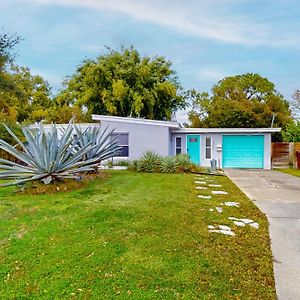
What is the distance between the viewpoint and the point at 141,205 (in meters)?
6.54

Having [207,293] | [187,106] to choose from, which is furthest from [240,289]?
[187,106]

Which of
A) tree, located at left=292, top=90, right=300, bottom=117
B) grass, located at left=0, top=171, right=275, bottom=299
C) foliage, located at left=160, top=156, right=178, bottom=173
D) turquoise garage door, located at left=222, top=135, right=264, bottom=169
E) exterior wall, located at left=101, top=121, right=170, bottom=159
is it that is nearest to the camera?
grass, located at left=0, top=171, right=275, bottom=299

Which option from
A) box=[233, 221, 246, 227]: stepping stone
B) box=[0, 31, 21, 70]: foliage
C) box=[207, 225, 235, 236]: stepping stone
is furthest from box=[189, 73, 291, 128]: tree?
box=[207, 225, 235, 236]: stepping stone

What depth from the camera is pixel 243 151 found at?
729 inches

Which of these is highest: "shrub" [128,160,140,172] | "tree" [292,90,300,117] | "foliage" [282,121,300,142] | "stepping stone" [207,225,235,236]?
"tree" [292,90,300,117]

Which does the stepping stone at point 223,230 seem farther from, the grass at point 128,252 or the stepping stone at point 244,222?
the stepping stone at point 244,222

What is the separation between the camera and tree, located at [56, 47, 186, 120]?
84.6ft

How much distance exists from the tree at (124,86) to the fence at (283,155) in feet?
29.9

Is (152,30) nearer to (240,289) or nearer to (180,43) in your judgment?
(180,43)

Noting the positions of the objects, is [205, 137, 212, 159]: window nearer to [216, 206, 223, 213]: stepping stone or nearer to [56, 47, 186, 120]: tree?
[56, 47, 186, 120]: tree

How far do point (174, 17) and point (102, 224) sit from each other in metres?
9.07

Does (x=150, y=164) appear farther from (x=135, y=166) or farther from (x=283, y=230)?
(x=283, y=230)

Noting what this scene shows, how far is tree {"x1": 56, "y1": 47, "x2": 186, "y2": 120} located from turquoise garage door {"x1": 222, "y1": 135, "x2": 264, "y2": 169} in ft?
28.8

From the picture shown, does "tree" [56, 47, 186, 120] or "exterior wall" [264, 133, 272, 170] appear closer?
"exterior wall" [264, 133, 272, 170]
